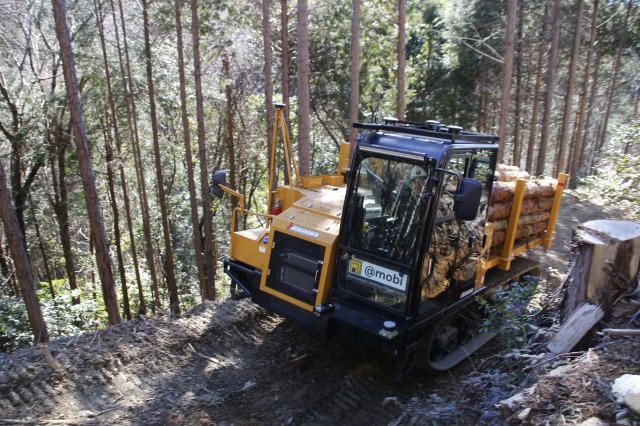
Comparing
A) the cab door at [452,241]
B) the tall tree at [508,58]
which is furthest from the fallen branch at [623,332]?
the tall tree at [508,58]

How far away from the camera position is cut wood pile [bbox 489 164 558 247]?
228 inches

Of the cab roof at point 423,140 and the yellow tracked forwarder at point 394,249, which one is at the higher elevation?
the cab roof at point 423,140

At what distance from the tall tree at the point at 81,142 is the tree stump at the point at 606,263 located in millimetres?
8396

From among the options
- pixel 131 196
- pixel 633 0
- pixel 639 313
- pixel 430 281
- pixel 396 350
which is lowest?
pixel 131 196

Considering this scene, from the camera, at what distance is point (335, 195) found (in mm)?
5988

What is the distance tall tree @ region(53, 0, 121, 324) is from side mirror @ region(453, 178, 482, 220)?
739 cm

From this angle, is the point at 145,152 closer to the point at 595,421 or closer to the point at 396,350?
the point at 396,350

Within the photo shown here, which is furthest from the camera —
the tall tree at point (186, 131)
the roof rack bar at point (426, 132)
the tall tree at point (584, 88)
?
the tall tree at point (584, 88)

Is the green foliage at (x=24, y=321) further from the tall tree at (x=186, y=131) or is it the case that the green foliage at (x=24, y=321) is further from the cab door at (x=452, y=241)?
the cab door at (x=452, y=241)

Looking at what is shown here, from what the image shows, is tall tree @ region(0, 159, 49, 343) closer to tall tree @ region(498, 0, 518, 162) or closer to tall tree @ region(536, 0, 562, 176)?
tall tree @ region(498, 0, 518, 162)

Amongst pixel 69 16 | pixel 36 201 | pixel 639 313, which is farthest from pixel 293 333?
pixel 36 201

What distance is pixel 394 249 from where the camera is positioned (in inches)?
185

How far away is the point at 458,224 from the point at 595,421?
266 cm

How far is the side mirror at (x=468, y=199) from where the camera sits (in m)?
4.12
